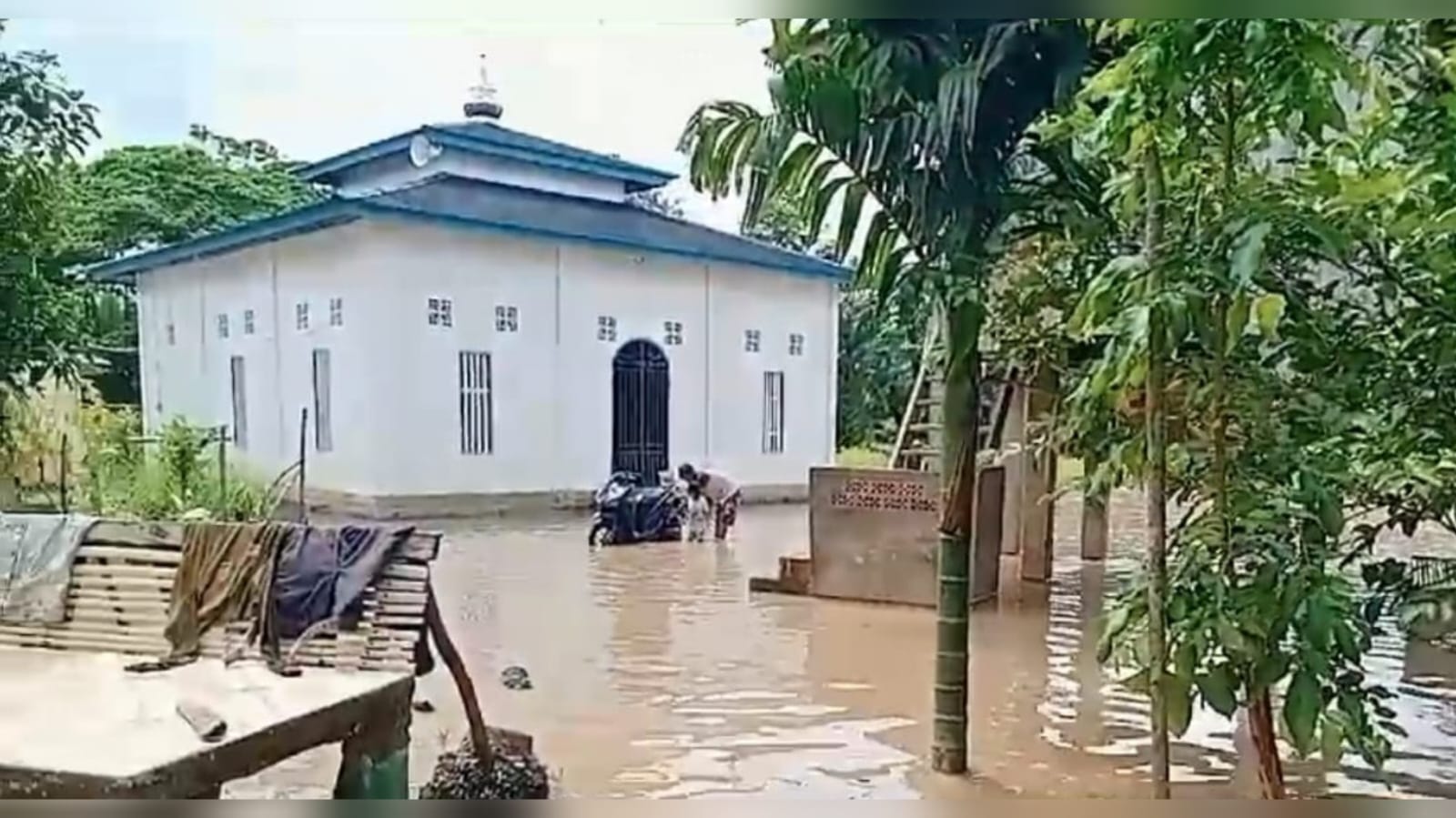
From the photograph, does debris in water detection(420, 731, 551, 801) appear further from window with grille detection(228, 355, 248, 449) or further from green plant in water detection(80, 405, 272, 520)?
window with grille detection(228, 355, 248, 449)

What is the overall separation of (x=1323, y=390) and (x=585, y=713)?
2.11 m

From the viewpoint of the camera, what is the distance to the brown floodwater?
2787mm

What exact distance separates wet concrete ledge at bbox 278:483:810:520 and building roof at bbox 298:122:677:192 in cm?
85

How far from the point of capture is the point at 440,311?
373 centimetres

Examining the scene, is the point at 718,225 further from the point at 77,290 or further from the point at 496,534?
the point at 77,290

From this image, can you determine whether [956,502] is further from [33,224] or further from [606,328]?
[33,224]

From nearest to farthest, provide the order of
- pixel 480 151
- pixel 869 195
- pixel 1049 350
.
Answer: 1. pixel 869 195
2. pixel 1049 350
3. pixel 480 151

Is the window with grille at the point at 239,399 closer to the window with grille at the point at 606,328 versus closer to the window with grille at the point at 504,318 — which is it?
the window with grille at the point at 504,318

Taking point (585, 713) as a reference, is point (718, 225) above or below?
above

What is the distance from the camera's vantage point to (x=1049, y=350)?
322cm

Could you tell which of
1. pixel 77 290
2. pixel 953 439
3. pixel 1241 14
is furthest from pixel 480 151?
pixel 1241 14

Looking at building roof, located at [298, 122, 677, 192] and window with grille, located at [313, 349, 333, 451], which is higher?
building roof, located at [298, 122, 677, 192]

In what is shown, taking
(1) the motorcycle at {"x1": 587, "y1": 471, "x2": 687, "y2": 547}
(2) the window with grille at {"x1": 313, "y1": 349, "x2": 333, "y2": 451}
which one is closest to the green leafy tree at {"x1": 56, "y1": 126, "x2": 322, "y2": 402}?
(2) the window with grille at {"x1": 313, "y1": 349, "x2": 333, "y2": 451}

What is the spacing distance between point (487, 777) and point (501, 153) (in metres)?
1.75
